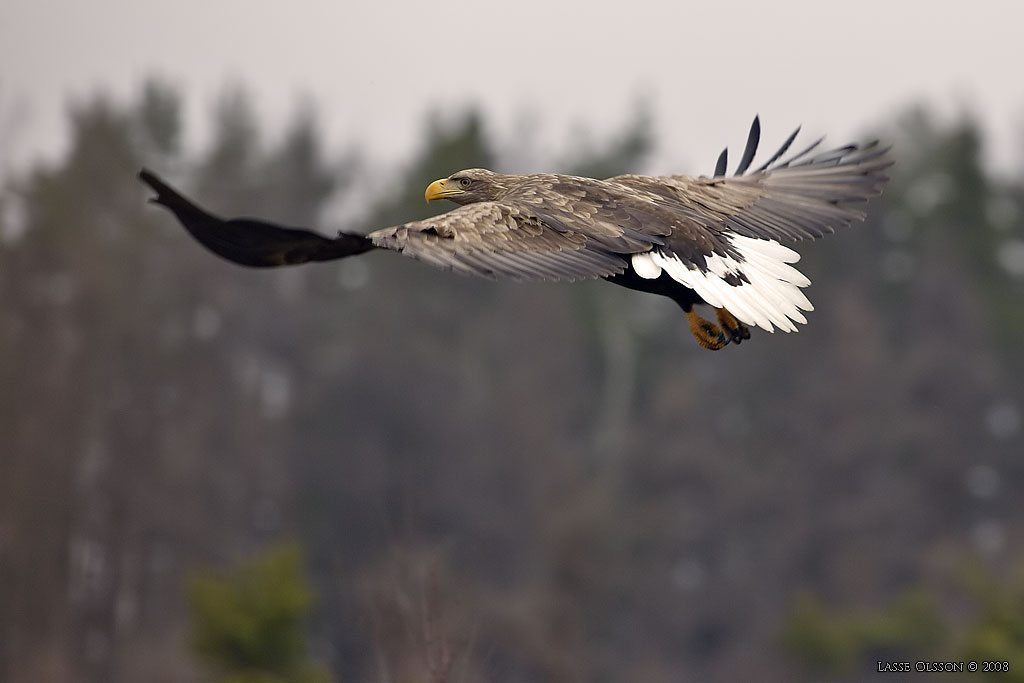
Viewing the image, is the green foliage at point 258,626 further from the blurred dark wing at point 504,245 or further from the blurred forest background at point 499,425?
the blurred dark wing at point 504,245

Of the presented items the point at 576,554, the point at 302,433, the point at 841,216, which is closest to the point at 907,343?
the point at 576,554

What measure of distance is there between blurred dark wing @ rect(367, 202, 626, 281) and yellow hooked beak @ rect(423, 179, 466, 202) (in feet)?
5.60

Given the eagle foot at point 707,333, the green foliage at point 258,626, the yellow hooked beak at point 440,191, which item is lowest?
the green foliage at point 258,626

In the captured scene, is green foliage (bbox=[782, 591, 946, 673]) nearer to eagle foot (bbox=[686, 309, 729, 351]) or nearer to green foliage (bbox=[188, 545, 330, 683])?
green foliage (bbox=[188, 545, 330, 683])

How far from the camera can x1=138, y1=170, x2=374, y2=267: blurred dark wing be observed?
7805 millimetres

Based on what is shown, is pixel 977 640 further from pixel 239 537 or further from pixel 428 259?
pixel 239 537

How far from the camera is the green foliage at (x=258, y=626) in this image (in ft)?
72.4

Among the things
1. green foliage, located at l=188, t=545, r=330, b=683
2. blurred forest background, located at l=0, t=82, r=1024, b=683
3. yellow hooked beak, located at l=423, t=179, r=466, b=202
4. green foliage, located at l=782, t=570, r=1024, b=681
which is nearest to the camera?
yellow hooked beak, located at l=423, t=179, r=466, b=202

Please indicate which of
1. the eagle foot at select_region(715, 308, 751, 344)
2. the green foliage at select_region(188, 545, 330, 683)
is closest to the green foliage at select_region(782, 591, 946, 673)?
the green foliage at select_region(188, 545, 330, 683)

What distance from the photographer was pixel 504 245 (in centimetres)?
826

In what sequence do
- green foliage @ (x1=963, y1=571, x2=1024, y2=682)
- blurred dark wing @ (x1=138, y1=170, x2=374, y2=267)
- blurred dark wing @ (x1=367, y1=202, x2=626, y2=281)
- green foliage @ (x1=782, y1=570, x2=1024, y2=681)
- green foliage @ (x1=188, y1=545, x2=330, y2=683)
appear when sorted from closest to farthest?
blurred dark wing @ (x1=138, y1=170, x2=374, y2=267) → blurred dark wing @ (x1=367, y1=202, x2=626, y2=281) → green foliage @ (x1=963, y1=571, x2=1024, y2=682) → green foliage @ (x1=188, y1=545, x2=330, y2=683) → green foliage @ (x1=782, y1=570, x2=1024, y2=681)

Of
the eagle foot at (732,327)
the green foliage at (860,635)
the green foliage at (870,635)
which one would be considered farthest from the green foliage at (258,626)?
the green foliage at (860,635)

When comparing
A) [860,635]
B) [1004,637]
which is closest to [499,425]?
[860,635]

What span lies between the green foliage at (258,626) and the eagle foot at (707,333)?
12.8m
